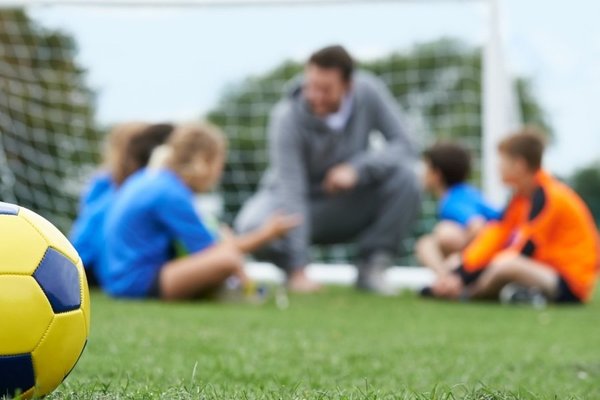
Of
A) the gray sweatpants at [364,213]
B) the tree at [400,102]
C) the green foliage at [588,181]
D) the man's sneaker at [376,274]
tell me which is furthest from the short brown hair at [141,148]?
the green foliage at [588,181]

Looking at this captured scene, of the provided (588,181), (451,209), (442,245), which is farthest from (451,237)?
(588,181)

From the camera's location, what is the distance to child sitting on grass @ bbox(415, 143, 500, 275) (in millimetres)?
4938

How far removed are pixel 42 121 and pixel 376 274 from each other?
5.09 m

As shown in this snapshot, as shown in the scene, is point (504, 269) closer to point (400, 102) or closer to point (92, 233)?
point (92, 233)

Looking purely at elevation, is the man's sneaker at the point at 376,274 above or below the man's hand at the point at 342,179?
below

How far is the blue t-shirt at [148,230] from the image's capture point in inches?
145

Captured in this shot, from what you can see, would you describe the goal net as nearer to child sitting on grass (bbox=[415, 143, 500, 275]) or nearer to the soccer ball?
child sitting on grass (bbox=[415, 143, 500, 275])

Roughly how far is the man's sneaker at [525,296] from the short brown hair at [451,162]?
95cm

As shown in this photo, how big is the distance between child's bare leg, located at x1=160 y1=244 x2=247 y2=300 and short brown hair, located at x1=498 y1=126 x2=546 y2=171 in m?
1.65

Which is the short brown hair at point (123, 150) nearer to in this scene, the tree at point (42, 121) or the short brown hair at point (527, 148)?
the short brown hair at point (527, 148)

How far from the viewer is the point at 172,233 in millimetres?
3787

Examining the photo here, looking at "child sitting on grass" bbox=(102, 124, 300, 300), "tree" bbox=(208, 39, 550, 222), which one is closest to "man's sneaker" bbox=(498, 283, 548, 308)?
"child sitting on grass" bbox=(102, 124, 300, 300)

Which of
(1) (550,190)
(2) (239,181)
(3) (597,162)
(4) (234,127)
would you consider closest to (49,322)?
(1) (550,190)

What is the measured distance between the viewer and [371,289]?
4.95 metres
